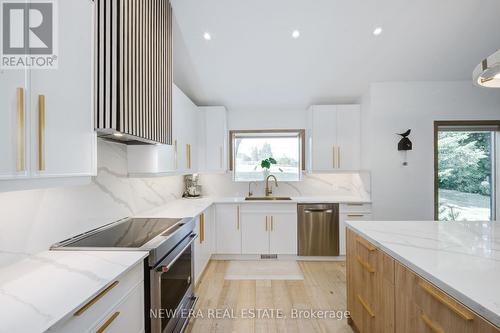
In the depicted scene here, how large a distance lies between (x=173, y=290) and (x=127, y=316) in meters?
0.55

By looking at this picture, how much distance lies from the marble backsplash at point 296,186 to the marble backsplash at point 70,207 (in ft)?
4.88

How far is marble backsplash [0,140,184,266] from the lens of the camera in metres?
1.28

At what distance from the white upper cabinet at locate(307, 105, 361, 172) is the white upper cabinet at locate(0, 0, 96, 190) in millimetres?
3159

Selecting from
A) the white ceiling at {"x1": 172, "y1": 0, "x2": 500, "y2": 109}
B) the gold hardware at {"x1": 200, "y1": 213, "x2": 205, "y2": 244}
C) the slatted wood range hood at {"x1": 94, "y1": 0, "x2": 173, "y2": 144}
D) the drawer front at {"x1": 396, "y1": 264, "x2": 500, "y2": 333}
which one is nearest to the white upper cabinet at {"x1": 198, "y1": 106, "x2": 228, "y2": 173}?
the white ceiling at {"x1": 172, "y1": 0, "x2": 500, "y2": 109}

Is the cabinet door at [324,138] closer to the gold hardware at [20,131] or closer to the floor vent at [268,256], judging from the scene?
the floor vent at [268,256]

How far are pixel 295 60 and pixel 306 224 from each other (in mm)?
2296

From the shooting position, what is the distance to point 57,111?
43.6 inches

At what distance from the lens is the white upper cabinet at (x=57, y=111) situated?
0.91 m

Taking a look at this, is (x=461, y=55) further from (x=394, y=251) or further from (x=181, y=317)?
(x=181, y=317)

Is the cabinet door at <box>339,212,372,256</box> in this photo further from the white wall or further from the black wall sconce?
the black wall sconce

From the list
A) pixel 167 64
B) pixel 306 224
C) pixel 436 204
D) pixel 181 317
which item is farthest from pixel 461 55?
pixel 181 317

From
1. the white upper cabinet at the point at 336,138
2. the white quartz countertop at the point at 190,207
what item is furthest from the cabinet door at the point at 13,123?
the white upper cabinet at the point at 336,138

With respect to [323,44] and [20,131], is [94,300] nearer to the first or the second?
[20,131]

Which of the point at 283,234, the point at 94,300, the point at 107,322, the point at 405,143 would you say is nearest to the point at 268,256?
the point at 283,234
